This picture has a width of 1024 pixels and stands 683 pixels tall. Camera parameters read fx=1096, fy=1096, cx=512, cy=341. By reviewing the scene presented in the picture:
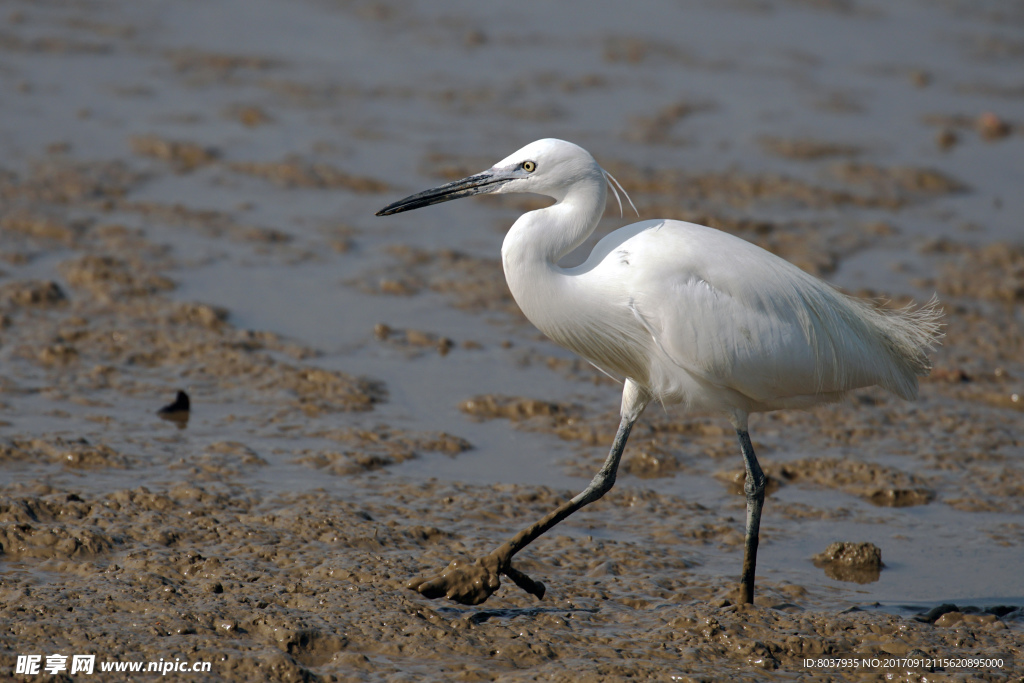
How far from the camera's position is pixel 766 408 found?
4.28 meters

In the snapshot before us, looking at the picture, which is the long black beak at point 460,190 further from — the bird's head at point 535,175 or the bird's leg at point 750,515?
the bird's leg at point 750,515

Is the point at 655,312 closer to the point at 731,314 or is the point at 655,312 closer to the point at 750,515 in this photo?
the point at 731,314

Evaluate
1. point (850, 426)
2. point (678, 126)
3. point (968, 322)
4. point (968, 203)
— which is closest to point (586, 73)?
point (678, 126)

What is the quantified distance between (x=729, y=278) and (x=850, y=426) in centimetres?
188

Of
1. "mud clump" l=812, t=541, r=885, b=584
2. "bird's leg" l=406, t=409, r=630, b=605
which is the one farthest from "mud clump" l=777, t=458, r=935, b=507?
"bird's leg" l=406, t=409, r=630, b=605

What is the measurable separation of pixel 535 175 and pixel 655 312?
65 centimetres

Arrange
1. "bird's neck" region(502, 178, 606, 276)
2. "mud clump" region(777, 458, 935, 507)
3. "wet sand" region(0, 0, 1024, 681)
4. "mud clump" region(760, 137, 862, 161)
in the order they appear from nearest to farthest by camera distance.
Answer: "wet sand" region(0, 0, 1024, 681), "bird's neck" region(502, 178, 606, 276), "mud clump" region(777, 458, 935, 507), "mud clump" region(760, 137, 862, 161)

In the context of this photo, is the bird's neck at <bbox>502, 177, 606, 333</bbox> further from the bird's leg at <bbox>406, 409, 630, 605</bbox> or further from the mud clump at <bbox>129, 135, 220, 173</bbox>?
the mud clump at <bbox>129, 135, 220, 173</bbox>

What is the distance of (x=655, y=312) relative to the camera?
387cm

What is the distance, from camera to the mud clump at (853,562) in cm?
436

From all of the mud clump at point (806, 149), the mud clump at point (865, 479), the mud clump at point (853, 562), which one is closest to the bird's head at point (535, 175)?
the mud clump at point (853, 562)

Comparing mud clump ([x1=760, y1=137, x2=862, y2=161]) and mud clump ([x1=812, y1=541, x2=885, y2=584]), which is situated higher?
mud clump ([x1=760, y1=137, x2=862, y2=161])

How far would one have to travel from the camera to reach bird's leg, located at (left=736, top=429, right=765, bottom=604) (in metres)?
3.98

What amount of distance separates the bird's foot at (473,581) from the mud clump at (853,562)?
4.24 ft
